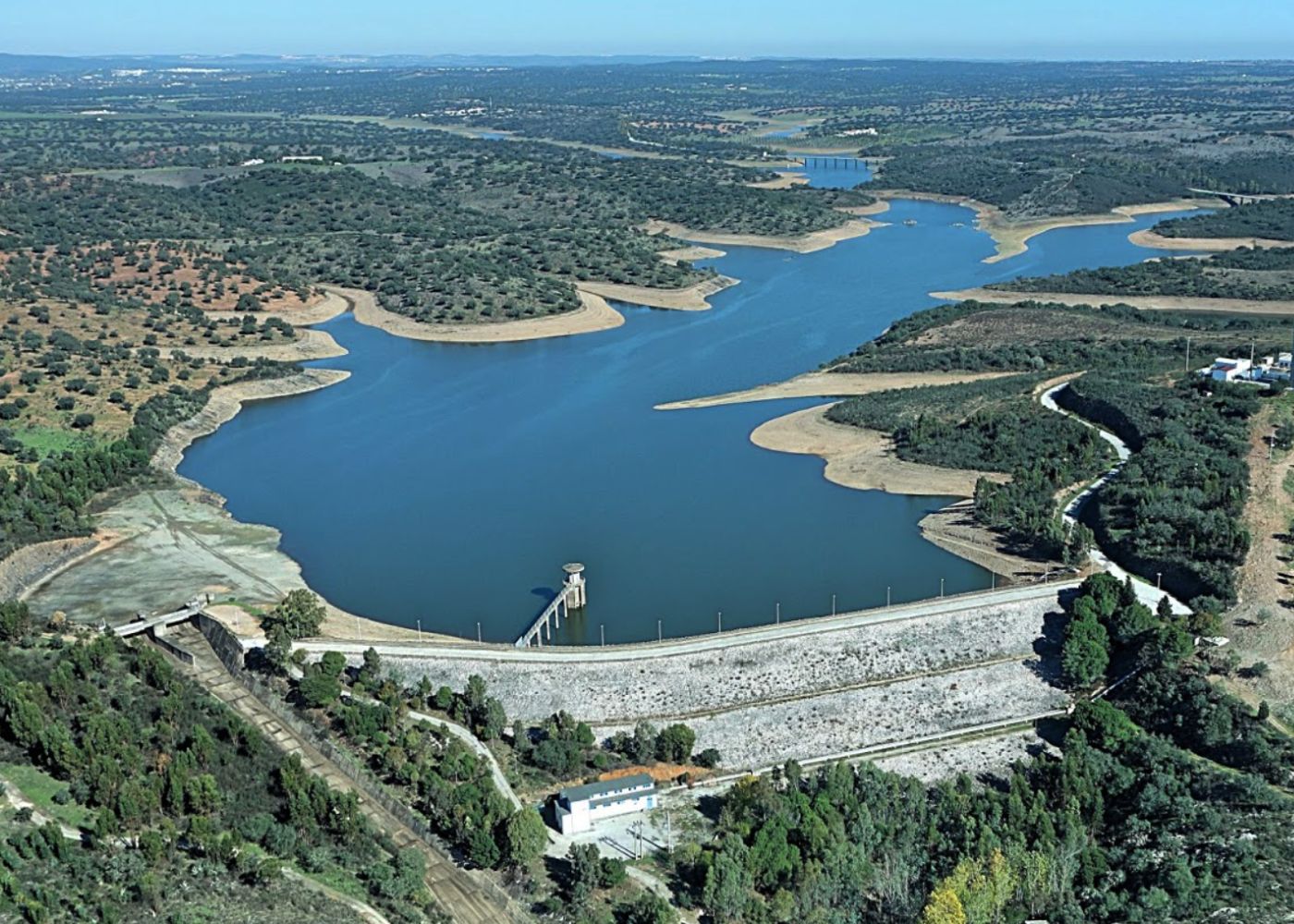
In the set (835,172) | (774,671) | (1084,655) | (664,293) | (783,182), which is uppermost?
(835,172)

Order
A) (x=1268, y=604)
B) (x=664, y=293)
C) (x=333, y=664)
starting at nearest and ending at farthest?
(x=333, y=664) < (x=1268, y=604) < (x=664, y=293)

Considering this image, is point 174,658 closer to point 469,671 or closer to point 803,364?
point 469,671

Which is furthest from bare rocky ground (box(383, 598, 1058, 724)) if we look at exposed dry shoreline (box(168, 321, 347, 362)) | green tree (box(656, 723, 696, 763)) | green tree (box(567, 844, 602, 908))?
exposed dry shoreline (box(168, 321, 347, 362))

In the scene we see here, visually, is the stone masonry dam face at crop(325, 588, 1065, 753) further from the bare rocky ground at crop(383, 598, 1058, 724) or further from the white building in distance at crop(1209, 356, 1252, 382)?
the white building in distance at crop(1209, 356, 1252, 382)

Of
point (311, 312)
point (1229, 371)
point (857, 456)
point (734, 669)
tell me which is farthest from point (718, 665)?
point (311, 312)

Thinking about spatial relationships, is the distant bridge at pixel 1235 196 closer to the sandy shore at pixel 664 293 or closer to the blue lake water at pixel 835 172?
the blue lake water at pixel 835 172

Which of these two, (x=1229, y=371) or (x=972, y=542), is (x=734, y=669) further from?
(x=1229, y=371)

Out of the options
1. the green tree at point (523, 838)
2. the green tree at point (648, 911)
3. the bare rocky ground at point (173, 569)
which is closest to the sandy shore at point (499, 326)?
the bare rocky ground at point (173, 569)
